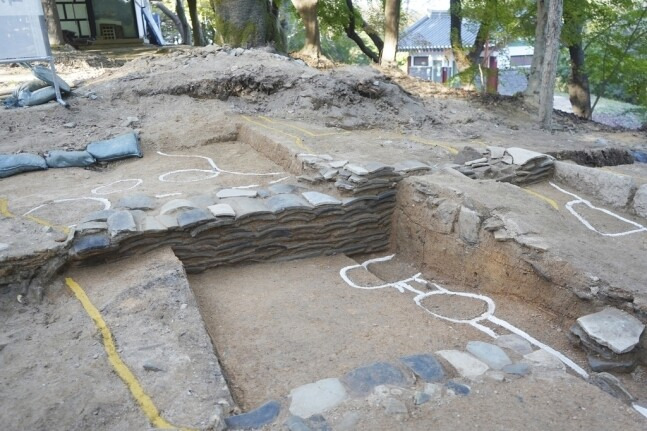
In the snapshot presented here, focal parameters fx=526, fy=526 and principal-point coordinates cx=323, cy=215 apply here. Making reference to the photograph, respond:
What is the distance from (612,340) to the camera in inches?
117

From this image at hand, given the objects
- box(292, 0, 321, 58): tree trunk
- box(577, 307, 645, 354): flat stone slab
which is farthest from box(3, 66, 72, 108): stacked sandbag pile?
box(577, 307, 645, 354): flat stone slab

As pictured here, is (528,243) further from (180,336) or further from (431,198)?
(180,336)

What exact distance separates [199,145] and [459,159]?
3283mm

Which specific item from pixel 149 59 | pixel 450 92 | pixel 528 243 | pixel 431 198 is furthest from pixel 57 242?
pixel 450 92

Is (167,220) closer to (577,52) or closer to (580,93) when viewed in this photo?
(577,52)

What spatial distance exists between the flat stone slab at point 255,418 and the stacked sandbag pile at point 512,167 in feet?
11.4

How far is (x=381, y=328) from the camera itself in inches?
134

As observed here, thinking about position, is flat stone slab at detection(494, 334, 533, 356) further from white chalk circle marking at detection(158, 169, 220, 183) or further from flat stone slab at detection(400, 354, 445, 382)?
white chalk circle marking at detection(158, 169, 220, 183)

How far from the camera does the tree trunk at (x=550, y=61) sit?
8.48 metres

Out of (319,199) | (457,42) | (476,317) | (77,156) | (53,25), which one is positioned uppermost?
(53,25)

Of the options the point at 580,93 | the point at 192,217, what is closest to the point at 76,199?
the point at 192,217

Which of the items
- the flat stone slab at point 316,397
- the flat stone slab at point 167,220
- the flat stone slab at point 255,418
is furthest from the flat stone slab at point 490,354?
the flat stone slab at point 167,220

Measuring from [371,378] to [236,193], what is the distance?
268 cm

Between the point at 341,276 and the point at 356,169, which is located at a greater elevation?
the point at 356,169
